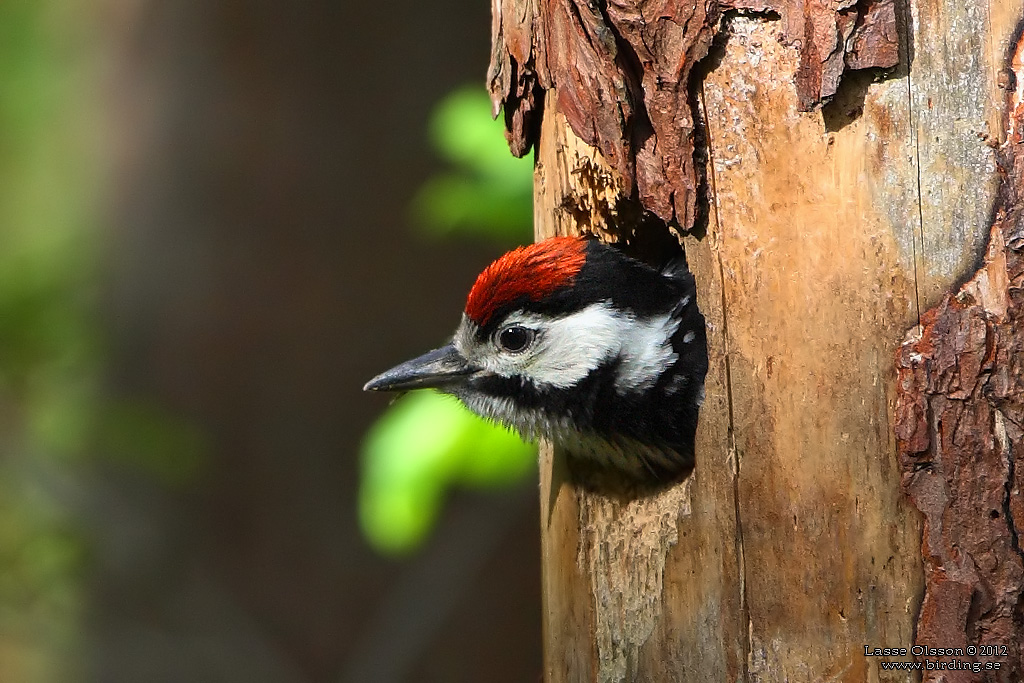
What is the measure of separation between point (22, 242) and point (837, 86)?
7355 millimetres

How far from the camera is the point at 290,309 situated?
Result: 15.6ft

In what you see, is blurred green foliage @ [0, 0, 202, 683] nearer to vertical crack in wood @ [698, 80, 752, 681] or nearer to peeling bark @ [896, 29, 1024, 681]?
vertical crack in wood @ [698, 80, 752, 681]

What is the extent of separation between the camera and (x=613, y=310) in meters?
2.51

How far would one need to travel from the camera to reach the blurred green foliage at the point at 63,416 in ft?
14.3

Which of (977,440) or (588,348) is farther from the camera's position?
(588,348)

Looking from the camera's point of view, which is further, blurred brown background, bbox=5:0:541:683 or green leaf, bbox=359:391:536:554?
blurred brown background, bbox=5:0:541:683

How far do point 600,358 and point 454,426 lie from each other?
61cm

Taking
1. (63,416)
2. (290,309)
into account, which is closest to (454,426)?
(290,309)

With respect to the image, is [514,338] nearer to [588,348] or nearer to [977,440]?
[588,348]

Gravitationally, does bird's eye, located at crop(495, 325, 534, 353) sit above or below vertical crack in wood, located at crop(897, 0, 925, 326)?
below

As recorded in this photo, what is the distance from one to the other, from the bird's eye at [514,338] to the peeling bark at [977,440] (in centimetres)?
101

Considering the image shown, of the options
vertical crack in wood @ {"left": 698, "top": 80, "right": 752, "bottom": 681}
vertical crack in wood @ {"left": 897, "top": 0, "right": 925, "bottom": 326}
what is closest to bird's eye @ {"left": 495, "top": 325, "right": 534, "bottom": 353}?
vertical crack in wood @ {"left": 698, "top": 80, "right": 752, "bottom": 681}

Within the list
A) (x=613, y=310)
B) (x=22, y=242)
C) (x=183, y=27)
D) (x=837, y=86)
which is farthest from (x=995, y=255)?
(x=22, y=242)

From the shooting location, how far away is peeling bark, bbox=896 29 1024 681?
172 centimetres
